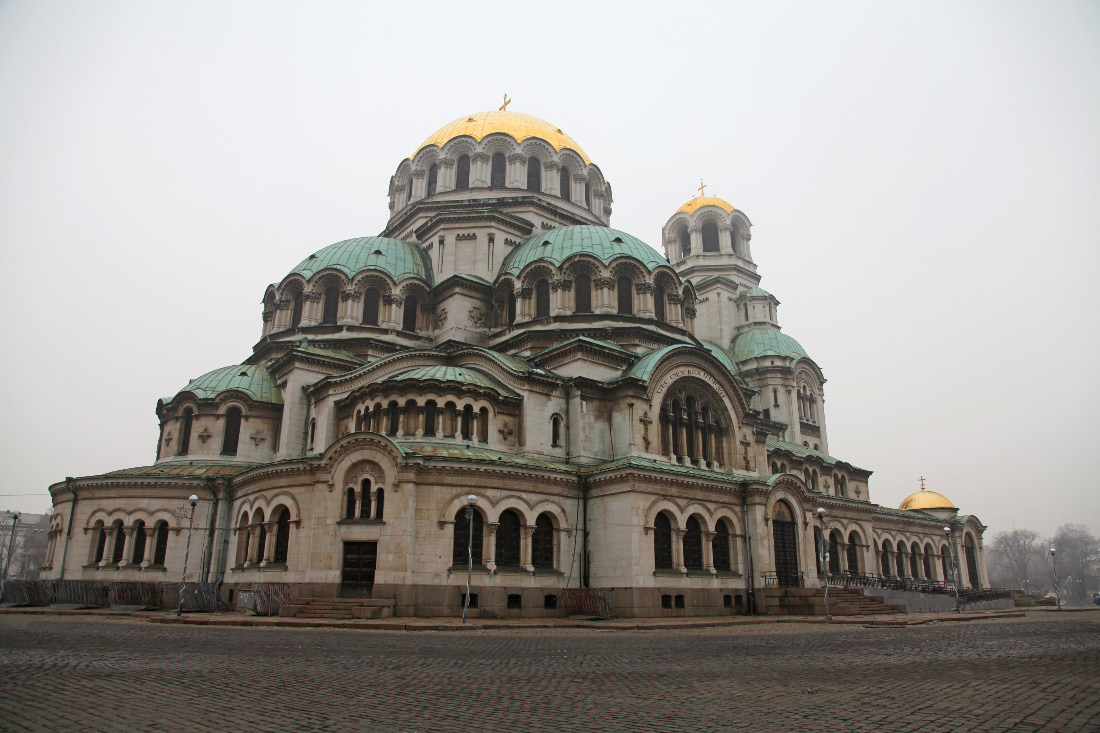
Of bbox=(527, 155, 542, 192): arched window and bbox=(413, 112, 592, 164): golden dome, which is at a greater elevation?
bbox=(413, 112, 592, 164): golden dome

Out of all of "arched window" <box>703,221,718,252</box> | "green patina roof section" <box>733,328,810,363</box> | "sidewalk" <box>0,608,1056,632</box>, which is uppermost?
"arched window" <box>703,221,718,252</box>

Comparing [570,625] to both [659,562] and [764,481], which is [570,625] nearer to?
[659,562]

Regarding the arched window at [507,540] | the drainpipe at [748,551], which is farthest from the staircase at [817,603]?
the arched window at [507,540]

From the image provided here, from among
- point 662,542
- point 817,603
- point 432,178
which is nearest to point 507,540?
point 662,542

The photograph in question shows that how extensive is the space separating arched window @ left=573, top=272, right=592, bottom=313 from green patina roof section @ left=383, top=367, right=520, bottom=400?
22.5 feet

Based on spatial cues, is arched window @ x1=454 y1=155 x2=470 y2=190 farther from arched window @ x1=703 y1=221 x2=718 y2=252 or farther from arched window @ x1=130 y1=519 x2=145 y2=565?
arched window @ x1=130 y1=519 x2=145 y2=565

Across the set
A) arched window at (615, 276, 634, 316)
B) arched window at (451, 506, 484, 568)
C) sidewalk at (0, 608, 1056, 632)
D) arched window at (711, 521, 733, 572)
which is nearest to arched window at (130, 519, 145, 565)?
sidewalk at (0, 608, 1056, 632)

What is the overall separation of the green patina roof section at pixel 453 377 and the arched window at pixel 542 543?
547 cm

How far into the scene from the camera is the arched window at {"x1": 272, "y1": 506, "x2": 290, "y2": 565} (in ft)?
91.5

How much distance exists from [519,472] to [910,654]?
52.3 ft

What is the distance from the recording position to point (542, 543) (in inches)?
1111

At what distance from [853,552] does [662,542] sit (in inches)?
806

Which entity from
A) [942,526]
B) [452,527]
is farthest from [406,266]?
[942,526]

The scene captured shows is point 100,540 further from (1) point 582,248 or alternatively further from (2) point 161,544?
(1) point 582,248
